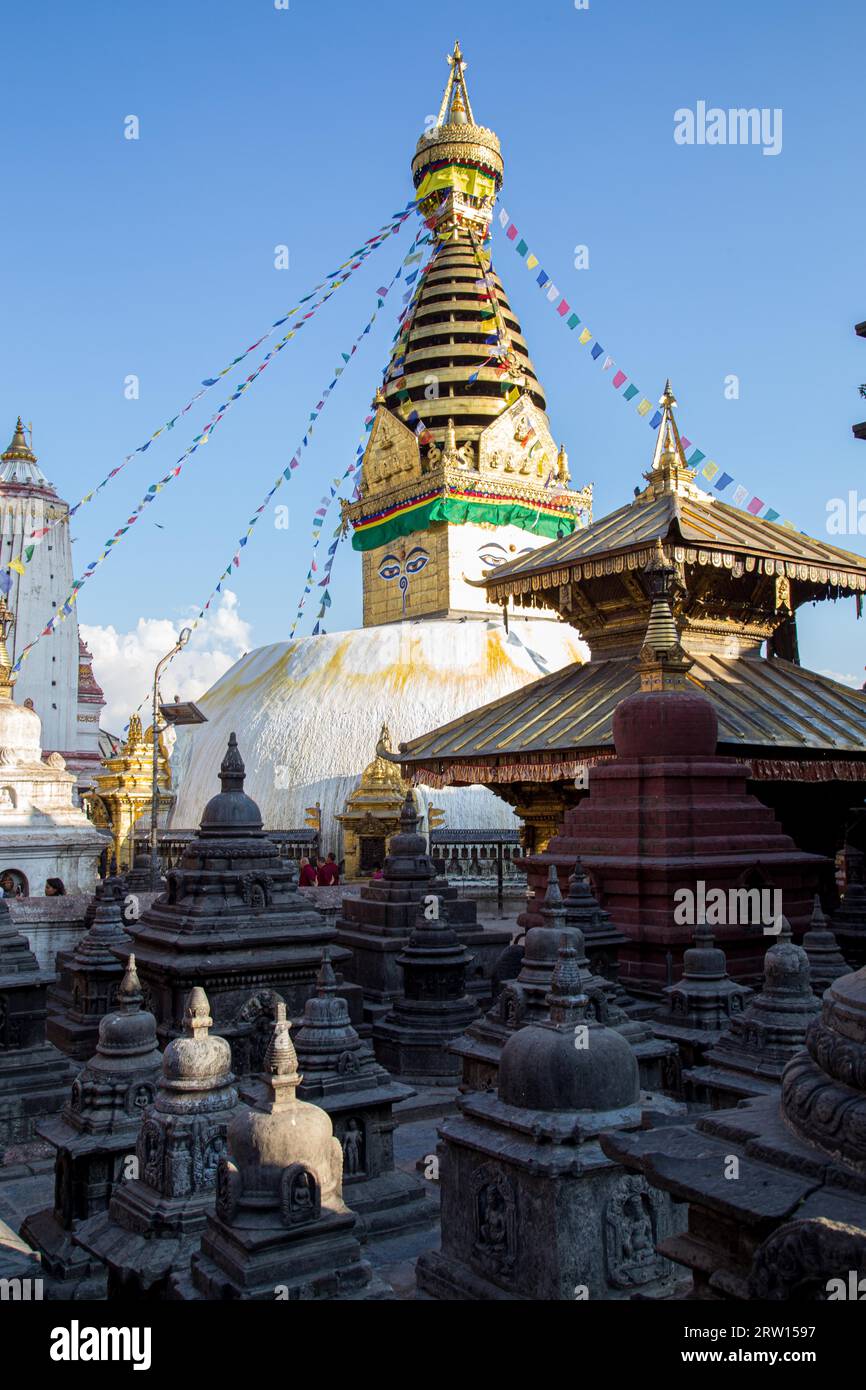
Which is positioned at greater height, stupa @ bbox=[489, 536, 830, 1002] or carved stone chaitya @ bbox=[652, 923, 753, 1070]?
stupa @ bbox=[489, 536, 830, 1002]

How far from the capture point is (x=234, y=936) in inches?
290

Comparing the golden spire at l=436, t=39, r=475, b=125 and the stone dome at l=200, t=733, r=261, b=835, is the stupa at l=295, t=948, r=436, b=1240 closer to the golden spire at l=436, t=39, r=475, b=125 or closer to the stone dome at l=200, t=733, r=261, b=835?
the stone dome at l=200, t=733, r=261, b=835

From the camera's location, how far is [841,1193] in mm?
2395

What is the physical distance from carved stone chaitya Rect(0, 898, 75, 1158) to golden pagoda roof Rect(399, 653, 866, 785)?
18.9 ft

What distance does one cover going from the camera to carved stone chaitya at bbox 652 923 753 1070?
6.60 meters

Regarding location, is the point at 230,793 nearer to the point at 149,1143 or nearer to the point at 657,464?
the point at 149,1143

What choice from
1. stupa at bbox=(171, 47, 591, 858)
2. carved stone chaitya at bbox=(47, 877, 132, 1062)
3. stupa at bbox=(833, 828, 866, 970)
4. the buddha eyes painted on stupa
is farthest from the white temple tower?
stupa at bbox=(833, 828, 866, 970)

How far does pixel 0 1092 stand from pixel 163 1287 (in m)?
3.35

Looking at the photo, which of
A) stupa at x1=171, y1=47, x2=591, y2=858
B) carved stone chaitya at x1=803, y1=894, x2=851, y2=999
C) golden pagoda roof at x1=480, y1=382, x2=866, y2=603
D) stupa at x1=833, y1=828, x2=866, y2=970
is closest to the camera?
carved stone chaitya at x1=803, y1=894, x2=851, y2=999

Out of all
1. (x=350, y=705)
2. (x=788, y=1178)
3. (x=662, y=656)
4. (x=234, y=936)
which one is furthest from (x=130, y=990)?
(x=350, y=705)

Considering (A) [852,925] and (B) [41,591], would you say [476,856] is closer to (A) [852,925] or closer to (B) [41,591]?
(A) [852,925]

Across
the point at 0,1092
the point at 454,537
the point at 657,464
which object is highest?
the point at 454,537
